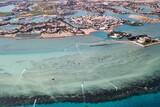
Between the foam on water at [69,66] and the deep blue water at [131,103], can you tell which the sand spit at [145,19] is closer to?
the foam on water at [69,66]

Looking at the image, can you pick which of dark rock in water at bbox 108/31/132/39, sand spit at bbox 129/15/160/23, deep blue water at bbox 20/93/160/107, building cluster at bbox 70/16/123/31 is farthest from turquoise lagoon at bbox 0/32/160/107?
sand spit at bbox 129/15/160/23

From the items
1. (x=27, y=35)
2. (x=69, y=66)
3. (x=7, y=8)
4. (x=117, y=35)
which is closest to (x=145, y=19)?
(x=117, y=35)

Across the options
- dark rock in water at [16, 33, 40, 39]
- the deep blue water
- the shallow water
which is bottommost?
the shallow water

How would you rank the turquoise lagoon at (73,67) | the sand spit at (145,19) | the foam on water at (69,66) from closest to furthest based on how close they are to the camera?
the turquoise lagoon at (73,67) → the foam on water at (69,66) → the sand spit at (145,19)

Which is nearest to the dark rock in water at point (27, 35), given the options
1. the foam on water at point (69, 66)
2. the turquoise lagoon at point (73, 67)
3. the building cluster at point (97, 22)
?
the turquoise lagoon at point (73, 67)

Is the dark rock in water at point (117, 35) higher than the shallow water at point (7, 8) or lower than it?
higher

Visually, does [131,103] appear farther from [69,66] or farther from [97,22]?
[97,22]

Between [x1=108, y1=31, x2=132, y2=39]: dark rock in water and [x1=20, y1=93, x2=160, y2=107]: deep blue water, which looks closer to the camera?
[x1=20, y1=93, x2=160, y2=107]: deep blue water

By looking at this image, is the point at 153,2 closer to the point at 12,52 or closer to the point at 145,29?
the point at 145,29

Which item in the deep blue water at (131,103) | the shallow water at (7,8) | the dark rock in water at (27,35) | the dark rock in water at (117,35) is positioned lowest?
the shallow water at (7,8)

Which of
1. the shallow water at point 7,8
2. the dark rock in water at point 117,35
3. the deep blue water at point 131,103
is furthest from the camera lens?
the shallow water at point 7,8

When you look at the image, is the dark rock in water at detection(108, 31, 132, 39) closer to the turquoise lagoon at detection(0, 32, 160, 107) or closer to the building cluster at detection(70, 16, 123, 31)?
the turquoise lagoon at detection(0, 32, 160, 107)
